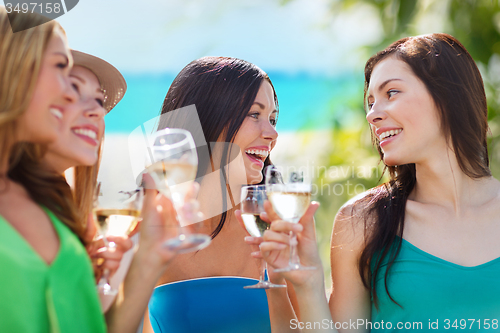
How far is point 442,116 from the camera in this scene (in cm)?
269

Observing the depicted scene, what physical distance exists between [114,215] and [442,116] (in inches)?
81.3

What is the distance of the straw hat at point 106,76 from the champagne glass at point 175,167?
504mm

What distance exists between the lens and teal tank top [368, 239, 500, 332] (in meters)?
2.43

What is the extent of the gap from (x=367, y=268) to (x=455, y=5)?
19.5 feet

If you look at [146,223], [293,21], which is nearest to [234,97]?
[146,223]

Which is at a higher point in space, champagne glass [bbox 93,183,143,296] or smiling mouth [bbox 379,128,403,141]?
smiling mouth [bbox 379,128,403,141]

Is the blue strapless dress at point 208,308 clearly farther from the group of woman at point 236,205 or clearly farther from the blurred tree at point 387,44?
the blurred tree at point 387,44

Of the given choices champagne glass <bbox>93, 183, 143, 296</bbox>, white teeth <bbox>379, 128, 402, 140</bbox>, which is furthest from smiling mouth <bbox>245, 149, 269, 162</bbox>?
champagne glass <bbox>93, 183, 143, 296</bbox>

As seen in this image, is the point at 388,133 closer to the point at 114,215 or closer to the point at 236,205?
the point at 236,205

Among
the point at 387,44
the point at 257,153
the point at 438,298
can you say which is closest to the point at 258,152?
the point at 257,153

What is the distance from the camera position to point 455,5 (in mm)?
6910

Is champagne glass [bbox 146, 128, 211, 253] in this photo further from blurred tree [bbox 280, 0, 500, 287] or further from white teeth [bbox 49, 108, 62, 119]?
blurred tree [bbox 280, 0, 500, 287]

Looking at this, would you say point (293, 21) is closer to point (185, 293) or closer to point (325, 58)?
point (325, 58)

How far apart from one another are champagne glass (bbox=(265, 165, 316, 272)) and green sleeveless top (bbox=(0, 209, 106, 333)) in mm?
802
